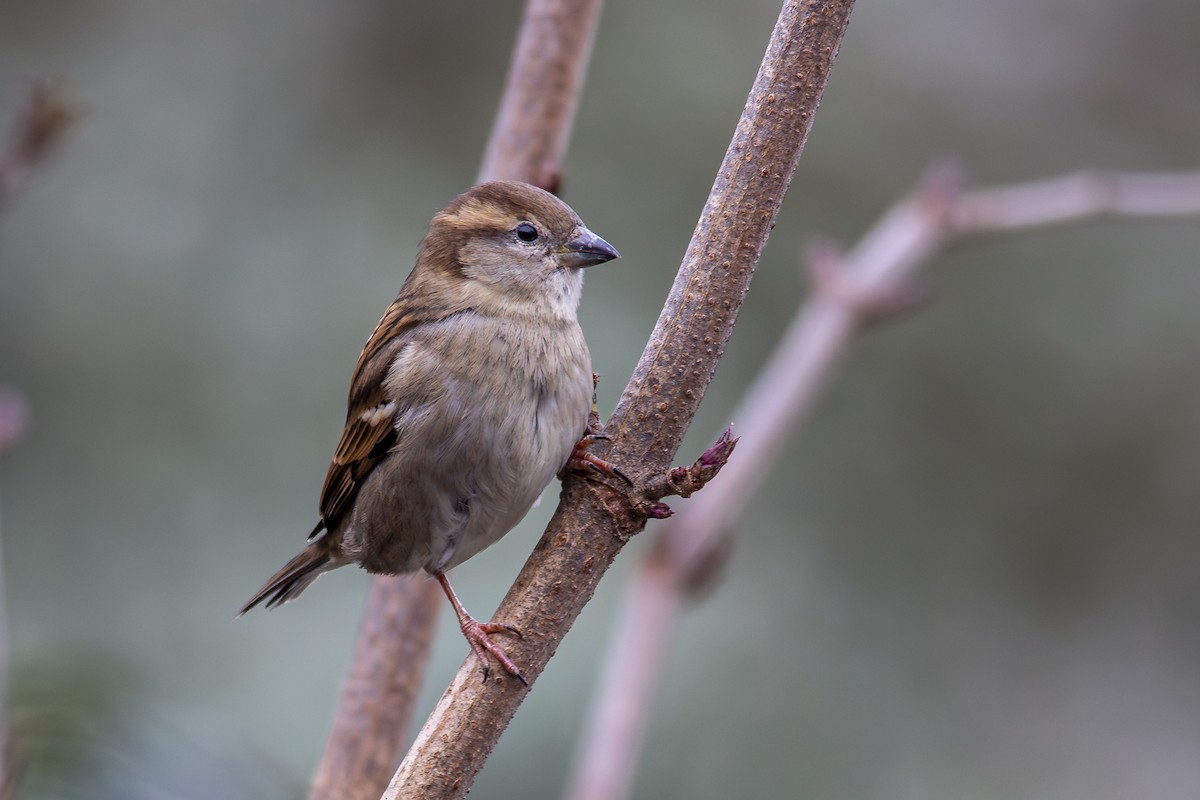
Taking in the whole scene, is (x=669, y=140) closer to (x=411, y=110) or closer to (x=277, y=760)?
(x=411, y=110)

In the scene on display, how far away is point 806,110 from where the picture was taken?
8.12ft

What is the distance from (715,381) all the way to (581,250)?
3.23m

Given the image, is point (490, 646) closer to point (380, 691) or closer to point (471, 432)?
point (471, 432)

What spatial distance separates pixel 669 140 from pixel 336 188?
1969 mm

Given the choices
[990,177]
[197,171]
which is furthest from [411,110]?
[990,177]

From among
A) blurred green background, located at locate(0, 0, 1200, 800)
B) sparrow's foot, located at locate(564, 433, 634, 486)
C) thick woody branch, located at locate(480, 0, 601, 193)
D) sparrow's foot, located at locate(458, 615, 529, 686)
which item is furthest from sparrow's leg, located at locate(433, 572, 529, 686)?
blurred green background, located at locate(0, 0, 1200, 800)

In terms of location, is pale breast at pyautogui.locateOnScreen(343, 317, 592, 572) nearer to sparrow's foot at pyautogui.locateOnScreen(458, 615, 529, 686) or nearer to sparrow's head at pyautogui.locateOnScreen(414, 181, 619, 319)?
sparrow's head at pyautogui.locateOnScreen(414, 181, 619, 319)

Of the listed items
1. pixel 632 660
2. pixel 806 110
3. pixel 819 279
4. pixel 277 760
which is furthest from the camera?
pixel 277 760

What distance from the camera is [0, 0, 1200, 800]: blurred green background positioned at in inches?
231

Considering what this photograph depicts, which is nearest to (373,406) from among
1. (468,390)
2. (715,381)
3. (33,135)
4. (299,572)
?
(468,390)

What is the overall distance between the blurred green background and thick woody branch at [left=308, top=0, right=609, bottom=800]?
5.27 feet

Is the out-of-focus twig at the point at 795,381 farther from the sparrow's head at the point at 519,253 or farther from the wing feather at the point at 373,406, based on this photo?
the wing feather at the point at 373,406

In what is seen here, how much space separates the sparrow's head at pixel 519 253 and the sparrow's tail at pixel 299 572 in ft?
3.15

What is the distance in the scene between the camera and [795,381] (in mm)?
3738
